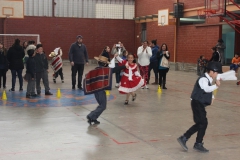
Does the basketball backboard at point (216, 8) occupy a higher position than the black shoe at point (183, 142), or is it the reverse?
the basketball backboard at point (216, 8)

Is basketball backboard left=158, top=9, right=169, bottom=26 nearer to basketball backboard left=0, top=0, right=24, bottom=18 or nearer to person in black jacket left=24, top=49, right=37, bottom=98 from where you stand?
basketball backboard left=0, top=0, right=24, bottom=18

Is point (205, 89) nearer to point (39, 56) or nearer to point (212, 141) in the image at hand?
point (212, 141)

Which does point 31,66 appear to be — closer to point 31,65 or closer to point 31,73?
point 31,65

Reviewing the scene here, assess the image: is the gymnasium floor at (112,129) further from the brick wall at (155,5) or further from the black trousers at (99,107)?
the brick wall at (155,5)

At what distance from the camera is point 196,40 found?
893 inches

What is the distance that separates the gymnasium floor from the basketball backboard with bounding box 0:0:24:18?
12762 millimetres

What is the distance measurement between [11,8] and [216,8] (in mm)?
12269

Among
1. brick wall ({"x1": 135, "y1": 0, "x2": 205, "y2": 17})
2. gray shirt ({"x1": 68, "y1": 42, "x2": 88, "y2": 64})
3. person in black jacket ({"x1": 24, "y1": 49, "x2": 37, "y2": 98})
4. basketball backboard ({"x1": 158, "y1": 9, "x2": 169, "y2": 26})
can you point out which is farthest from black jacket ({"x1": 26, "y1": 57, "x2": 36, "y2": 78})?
basketball backboard ({"x1": 158, "y1": 9, "x2": 169, "y2": 26})

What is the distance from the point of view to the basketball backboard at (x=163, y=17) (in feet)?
79.3

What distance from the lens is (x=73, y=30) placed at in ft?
93.6

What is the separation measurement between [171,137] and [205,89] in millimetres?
1438

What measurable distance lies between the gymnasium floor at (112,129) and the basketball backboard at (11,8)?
1276 centimetres

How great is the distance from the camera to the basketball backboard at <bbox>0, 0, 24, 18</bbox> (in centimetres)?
2297

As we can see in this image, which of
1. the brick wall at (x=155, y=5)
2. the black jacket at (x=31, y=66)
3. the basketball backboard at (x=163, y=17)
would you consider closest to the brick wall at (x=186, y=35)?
the brick wall at (x=155, y=5)
